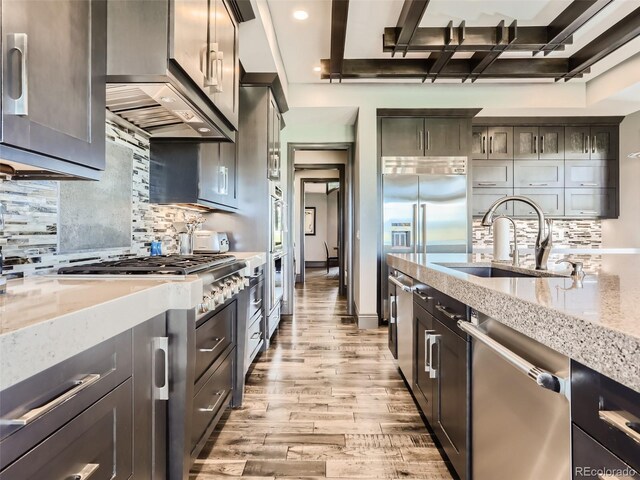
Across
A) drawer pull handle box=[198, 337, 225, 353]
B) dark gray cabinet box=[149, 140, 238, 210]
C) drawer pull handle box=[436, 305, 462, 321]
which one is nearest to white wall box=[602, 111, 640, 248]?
drawer pull handle box=[436, 305, 462, 321]

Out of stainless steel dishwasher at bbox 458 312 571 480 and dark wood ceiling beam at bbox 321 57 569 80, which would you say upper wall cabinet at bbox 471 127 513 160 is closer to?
dark wood ceiling beam at bbox 321 57 569 80

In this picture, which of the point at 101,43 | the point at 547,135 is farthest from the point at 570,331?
the point at 547,135

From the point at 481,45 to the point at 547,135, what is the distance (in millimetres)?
2263

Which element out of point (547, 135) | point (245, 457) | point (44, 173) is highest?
point (547, 135)

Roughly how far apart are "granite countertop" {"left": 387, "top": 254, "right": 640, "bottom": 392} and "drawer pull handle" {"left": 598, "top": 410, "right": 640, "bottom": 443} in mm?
70

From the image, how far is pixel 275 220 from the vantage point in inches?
145

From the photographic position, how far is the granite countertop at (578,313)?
23.0 inches

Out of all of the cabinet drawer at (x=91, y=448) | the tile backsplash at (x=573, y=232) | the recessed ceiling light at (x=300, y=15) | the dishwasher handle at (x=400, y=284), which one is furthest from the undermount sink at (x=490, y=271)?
the tile backsplash at (x=573, y=232)

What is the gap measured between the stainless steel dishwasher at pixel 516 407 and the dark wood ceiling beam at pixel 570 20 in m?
2.65

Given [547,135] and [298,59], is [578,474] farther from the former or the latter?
[547,135]

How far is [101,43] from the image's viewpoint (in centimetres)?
130

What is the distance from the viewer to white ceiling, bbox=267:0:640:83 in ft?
9.49

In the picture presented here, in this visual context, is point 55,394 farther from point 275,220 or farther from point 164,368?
point 275,220

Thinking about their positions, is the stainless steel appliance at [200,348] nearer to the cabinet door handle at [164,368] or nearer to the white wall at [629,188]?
the cabinet door handle at [164,368]
